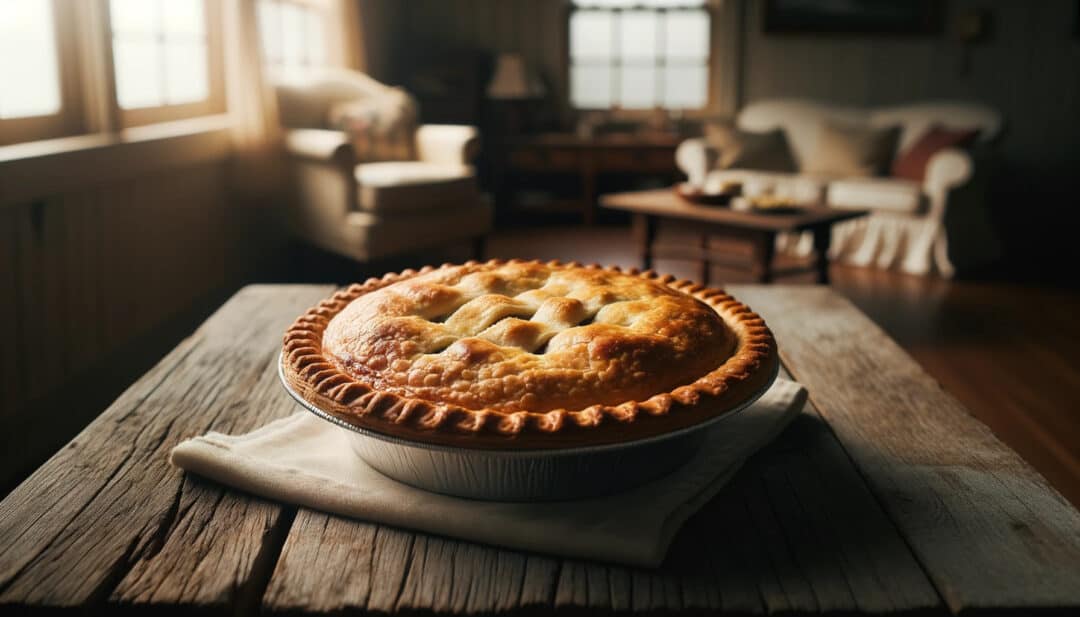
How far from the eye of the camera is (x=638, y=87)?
7.05 metres

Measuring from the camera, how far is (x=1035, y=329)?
3.84 meters

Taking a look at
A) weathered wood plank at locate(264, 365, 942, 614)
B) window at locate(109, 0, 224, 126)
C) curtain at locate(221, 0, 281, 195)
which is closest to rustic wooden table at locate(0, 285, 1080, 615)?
weathered wood plank at locate(264, 365, 942, 614)

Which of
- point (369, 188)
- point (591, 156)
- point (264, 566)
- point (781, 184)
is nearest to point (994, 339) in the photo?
point (781, 184)

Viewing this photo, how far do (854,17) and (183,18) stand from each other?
14.9 feet

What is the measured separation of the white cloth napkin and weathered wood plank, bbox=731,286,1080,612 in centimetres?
13

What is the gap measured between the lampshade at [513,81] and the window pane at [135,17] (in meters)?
2.97

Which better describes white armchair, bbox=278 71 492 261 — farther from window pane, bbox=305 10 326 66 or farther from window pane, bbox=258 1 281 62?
window pane, bbox=305 10 326 66

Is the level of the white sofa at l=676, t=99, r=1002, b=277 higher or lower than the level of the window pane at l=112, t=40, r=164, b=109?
lower

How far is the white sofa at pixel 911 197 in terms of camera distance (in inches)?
191

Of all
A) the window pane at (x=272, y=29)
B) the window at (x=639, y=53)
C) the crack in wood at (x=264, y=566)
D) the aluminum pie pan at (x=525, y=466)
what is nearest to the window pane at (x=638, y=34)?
the window at (x=639, y=53)

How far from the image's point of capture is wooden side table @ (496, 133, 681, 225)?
6.47 metres

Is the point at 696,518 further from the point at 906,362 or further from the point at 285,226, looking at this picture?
the point at 285,226

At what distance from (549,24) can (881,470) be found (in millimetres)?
6354

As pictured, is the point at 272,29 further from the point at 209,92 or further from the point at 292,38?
the point at 209,92
